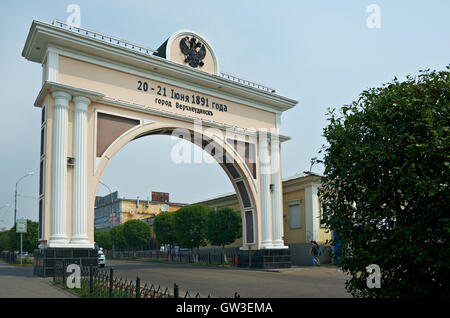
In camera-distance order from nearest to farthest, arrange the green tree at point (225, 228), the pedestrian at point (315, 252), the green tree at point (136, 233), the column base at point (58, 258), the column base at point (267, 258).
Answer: the column base at point (58, 258), the column base at point (267, 258), the pedestrian at point (315, 252), the green tree at point (225, 228), the green tree at point (136, 233)

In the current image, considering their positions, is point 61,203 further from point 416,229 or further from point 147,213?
point 147,213

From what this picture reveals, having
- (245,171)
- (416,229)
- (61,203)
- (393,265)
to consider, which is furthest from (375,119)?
(245,171)

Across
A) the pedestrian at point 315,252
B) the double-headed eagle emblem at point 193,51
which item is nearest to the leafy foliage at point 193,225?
the pedestrian at point 315,252

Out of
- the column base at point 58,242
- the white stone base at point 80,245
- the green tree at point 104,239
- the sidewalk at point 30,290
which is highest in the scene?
the column base at point 58,242

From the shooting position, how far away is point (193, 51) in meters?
21.2

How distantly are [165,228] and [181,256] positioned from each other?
327 cm

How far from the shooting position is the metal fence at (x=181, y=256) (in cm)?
2958

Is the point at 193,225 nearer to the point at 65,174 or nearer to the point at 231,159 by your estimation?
the point at 231,159

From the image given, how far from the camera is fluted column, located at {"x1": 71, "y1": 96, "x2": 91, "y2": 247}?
54.5 ft

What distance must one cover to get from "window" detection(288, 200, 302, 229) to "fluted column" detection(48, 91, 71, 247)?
51.6ft

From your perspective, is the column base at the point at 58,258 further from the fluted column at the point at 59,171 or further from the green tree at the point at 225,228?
the green tree at the point at 225,228

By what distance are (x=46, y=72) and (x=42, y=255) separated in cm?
725

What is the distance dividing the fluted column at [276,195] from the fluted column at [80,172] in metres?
10.5

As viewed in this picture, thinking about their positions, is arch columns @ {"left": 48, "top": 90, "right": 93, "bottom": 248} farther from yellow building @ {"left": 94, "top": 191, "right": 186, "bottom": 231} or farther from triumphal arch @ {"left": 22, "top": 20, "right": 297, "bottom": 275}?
yellow building @ {"left": 94, "top": 191, "right": 186, "bottom": 231}
